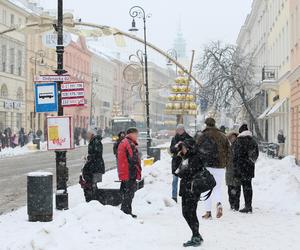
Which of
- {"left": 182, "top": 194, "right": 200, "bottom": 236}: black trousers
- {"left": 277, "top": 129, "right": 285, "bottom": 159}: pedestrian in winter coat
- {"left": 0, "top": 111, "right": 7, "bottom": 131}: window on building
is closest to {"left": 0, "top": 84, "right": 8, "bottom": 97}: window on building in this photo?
{"left": 0, "top": 111, "right": 7, "bottom": 131}: window on building

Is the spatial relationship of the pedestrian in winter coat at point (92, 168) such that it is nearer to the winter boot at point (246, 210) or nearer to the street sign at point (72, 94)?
the street sign at point (72, 94)

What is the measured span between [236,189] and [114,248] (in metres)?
4.50

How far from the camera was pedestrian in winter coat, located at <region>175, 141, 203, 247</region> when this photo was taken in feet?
26.0

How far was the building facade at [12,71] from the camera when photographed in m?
54.1

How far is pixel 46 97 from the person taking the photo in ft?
38.6

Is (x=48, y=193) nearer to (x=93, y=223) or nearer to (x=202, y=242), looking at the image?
(x=93, y=223)

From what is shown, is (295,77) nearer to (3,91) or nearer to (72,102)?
(72,102)

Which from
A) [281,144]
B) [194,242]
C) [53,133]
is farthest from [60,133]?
[281,144]

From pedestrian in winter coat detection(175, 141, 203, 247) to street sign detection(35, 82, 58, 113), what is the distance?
173 inches

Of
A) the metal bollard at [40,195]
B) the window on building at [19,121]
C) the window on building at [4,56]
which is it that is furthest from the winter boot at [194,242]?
the window on building at [19,121]

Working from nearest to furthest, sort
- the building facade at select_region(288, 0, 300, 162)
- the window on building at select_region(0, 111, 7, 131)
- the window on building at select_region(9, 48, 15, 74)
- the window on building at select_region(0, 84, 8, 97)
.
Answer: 1. the building facade at select_region(288, 0, 300, 162)
2. the window on building at select_region(0, 111, 7, 131)
3. the window on building at select_region(0, 84, 8, 97)
4. the window on building at select_region(9, 48, 15, 74)

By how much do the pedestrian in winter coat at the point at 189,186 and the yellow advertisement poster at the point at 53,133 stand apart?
4.16 meters

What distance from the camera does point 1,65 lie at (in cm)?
5444

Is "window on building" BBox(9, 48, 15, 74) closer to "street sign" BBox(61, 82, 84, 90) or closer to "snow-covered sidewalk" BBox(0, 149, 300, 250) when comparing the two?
"street sign" BBox(61, 82, 84, 90)
